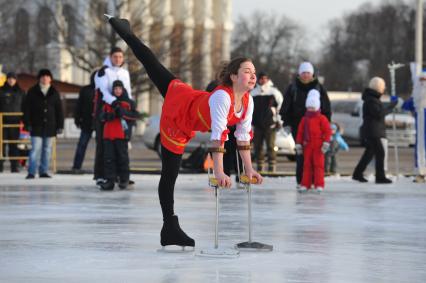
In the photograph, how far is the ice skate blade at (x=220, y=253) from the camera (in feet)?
31.9

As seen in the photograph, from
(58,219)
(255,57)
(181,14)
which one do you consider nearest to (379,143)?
(58,219)

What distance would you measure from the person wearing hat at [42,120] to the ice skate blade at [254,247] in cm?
1092

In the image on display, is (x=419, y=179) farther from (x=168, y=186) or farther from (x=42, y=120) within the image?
(x=168, y=186)

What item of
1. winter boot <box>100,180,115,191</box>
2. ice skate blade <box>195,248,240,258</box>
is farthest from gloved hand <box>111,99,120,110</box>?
ice skate blade <box>195,248,240,258</box>

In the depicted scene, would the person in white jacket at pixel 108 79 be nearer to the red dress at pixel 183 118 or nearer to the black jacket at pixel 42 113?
the black jacket at pixel 42 113

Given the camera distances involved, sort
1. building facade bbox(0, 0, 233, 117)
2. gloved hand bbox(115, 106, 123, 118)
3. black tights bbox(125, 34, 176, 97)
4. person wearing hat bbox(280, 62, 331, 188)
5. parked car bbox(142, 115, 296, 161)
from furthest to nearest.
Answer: building facade bbox(0, 0, 233, 117)
parked car bbox(142, 115, 296, 161)
person wearing hat bbox(280, 62, 331, 188)
gloved hand bbox(115, 106, 123, 118)
black tights bbox(125, 34, 176, 97)

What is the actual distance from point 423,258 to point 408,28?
3945 inches

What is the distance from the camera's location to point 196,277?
864cm

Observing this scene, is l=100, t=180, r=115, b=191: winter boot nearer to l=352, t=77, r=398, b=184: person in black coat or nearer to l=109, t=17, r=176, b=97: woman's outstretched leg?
l=352, t=77, r=398, b=184: person in black coat

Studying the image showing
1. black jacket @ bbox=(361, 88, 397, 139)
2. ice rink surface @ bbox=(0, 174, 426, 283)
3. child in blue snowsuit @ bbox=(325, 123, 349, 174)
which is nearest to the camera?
ice rink surface @ bbox=(0, 174, 426, 283)

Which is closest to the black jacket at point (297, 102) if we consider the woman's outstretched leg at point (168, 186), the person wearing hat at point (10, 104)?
the person wearing hat at point (10, 104)

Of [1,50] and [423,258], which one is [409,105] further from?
[1,50]

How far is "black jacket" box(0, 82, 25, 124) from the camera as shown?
24.7m

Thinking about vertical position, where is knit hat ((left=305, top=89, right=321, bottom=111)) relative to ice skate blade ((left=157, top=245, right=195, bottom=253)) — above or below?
above
